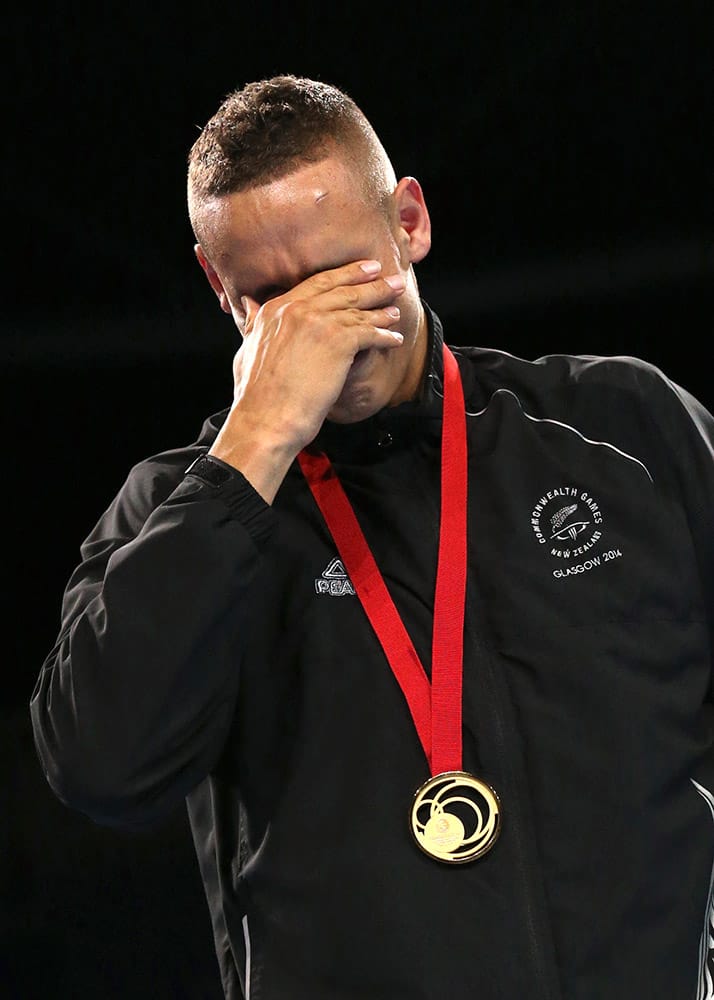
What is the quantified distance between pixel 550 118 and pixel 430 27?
334 mm

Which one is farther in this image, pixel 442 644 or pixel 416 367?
pixel 416 367

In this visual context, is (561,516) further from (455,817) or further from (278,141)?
(278,141)

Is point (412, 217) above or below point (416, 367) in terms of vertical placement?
above

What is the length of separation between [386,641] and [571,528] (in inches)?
9.1

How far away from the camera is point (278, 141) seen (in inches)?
56.7

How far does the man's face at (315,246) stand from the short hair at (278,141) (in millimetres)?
19

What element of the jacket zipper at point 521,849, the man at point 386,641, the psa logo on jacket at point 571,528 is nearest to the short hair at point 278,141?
the man at point 386,641

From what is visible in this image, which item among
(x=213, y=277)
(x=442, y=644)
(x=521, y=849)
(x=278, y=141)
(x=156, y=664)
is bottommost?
(x=521, y=849)

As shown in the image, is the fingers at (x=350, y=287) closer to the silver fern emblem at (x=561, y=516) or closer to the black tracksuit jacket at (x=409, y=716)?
the black tracksuit jacket at (x=409, y=716)

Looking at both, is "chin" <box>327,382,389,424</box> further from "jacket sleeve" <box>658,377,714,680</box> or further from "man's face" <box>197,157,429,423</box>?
"jacket sleeve" <box>658,377,714,680</box>

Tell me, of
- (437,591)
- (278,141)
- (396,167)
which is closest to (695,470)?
(437,591)

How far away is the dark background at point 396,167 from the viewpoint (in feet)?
9.43

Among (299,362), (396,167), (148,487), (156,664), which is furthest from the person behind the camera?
(396,167)

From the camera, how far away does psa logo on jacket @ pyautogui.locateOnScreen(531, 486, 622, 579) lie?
4.60 ft
